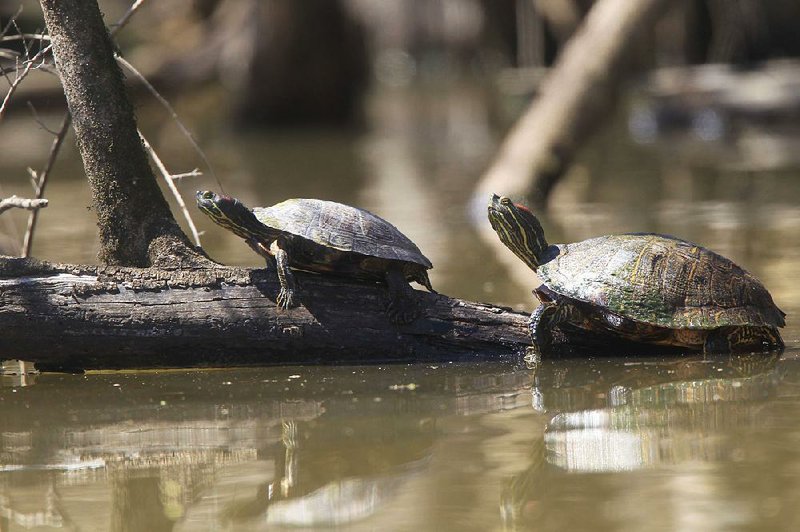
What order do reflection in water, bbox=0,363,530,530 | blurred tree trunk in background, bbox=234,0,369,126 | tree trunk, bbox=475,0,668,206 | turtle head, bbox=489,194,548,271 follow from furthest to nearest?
blurred tree trunk in background, bbox=234,0,369,126 → tree trunk, bbox=475,0,668,206 → turtle head, bbox=489,194,548,271 → reflection in water, bbox=0,363,530,530

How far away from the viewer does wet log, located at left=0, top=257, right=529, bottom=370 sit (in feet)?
15.2

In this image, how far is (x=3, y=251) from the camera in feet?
22.4

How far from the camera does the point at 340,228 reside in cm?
479

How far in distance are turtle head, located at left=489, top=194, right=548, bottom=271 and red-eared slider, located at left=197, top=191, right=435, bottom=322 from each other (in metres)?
0.40

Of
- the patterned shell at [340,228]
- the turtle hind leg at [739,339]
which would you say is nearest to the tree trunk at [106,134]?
the patterned shell at [340,228]

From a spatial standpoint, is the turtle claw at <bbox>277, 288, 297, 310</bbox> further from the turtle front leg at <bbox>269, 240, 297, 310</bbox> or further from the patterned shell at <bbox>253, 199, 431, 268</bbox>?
the patterned shell at <bbox>253, 199, 431, 268</bbox>

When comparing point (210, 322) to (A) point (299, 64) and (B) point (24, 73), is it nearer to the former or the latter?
(B) point (24, 73)

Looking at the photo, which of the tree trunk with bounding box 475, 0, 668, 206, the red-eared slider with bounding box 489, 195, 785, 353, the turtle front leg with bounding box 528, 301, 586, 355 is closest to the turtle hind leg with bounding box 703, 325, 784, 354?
the red-eared slider with bounding box 489, 195, 785, 353

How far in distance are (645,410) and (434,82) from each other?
25.1 meters

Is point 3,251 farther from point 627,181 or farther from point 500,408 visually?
point 627,181

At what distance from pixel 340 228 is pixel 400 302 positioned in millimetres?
400

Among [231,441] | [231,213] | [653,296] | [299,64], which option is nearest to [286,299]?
[231,213]

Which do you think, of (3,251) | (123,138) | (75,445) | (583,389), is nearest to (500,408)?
(583,389)

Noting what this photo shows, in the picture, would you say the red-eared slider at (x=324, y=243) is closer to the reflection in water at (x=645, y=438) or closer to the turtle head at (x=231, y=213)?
the turtle head at (x=231, y=213)
